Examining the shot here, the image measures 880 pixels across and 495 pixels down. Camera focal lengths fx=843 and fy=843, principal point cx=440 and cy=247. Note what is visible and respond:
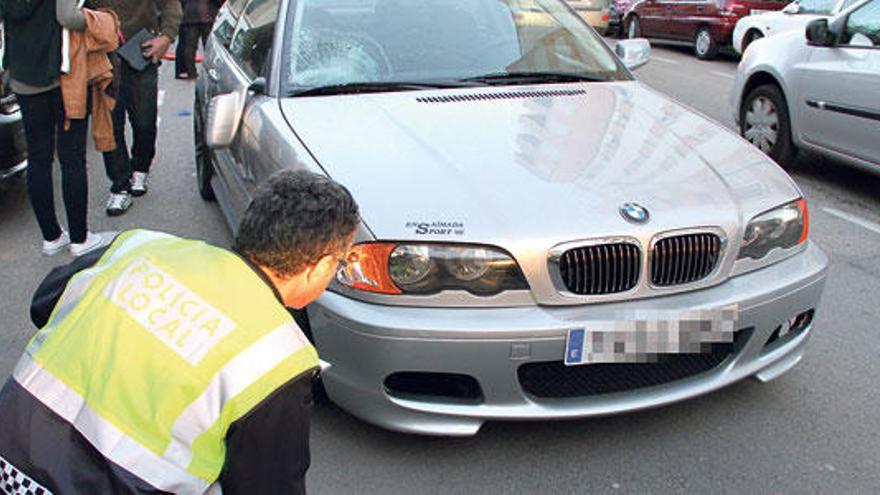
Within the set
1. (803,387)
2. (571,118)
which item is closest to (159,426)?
(571,118)

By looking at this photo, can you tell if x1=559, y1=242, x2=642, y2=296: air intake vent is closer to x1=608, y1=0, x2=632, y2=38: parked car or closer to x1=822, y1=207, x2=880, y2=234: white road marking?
x1=822, y1=207, x2=880, y2=234: white road marking

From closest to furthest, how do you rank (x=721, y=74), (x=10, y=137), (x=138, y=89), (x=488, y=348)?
(x=488, y=348), (x=10, y=137), (x=138, y=89), (x=721, y=74)

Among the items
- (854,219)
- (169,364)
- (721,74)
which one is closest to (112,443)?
(169,364)

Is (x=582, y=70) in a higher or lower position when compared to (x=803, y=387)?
higher

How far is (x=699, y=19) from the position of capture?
13320 millimetres

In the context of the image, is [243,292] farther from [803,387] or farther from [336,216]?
[803,387]

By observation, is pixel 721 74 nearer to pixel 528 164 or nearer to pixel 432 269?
pixel 528 164

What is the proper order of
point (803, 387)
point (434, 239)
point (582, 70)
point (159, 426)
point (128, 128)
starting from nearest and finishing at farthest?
point (159, 426) → point (434, 239) → point (803, 387) → point (582, 70) → point (128, 128)

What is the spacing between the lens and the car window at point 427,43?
3.70 metres

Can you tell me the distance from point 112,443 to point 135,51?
4062 mm

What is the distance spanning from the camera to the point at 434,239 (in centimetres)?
256

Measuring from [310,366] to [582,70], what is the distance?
116 inches

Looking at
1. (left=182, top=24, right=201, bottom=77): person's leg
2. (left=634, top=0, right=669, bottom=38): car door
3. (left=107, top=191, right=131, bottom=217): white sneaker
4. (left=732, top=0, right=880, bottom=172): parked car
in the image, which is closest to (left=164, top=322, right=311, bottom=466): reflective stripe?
(left=107, top=191, right=131, bottom=217): white sneaker

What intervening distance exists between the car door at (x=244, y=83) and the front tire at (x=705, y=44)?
9.74 m
